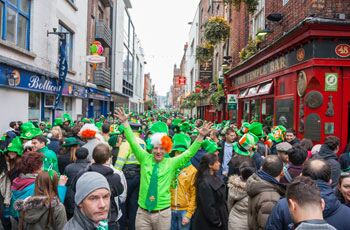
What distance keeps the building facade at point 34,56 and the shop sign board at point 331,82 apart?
946 cm

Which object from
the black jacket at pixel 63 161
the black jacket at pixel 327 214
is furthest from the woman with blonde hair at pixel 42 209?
the black jacket at pixel 63 161

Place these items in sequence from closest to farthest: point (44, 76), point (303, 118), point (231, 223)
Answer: point (231, 223)
point (303, 118)
point (44, 76)

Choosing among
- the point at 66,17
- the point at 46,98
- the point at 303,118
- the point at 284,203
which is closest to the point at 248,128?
the point at 303,118

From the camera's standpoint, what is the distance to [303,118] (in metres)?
10.2

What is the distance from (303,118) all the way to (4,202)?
318 inches

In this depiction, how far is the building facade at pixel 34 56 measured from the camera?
38.7 ft

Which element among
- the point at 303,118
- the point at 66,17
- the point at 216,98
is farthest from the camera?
the point at 216,98

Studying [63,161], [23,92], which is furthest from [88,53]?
[63,161]

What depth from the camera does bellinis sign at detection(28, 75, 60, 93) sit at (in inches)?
540

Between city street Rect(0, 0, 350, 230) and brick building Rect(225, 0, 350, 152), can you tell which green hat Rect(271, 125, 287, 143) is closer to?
city street Rect(0, 0, 350, 230)

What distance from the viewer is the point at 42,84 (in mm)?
14922

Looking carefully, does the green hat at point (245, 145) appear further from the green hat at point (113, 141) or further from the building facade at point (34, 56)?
the building facade at point (34, 56)

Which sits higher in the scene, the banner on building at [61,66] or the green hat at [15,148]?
the banner on building at [61,66]

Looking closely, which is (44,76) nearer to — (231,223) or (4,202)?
(4,202)
